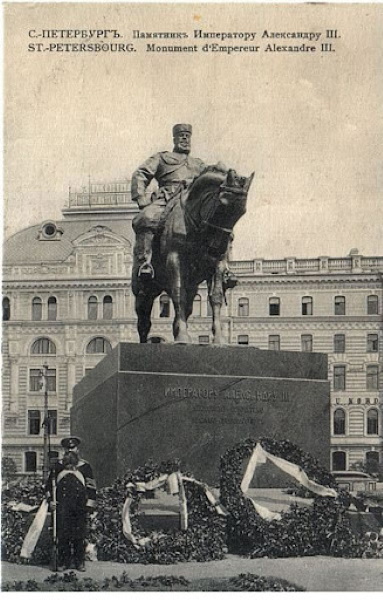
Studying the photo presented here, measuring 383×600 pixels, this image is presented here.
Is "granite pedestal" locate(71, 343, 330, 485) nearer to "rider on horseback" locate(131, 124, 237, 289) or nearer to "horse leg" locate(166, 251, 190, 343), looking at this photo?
"horse leg" locate(166, 251, 190, 343)

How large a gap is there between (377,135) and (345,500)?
899 cm

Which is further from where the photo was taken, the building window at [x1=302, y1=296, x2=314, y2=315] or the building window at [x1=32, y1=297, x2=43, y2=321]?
the building window at [x1=32, y1=297, x2=43, y2=321]

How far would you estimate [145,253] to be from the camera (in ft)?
42.0

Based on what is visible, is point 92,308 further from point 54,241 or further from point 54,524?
point 54,524

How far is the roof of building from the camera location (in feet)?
161

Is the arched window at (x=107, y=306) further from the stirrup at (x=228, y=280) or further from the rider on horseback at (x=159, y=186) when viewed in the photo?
the stirrup at (x=228, y=280)

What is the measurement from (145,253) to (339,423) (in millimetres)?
36696

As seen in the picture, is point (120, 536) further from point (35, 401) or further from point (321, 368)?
point (35, 401)

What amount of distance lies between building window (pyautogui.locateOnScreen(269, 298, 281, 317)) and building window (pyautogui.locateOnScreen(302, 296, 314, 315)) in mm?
1195

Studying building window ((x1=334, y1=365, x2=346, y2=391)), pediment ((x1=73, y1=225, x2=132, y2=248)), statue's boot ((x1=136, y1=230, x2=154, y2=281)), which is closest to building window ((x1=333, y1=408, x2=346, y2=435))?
building window ((x1=334, y1=365, x2=346, y2=391))

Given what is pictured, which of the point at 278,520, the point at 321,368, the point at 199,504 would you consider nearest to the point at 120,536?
the point at 199,504

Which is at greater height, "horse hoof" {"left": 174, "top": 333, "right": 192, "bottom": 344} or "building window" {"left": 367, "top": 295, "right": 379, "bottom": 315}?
"building window" {"left": 367, "top": 295, "right": 379, "bottom": 315}

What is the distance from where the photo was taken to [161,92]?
18.0 meters

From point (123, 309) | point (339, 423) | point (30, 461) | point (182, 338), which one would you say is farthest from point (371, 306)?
point (182, 338)
